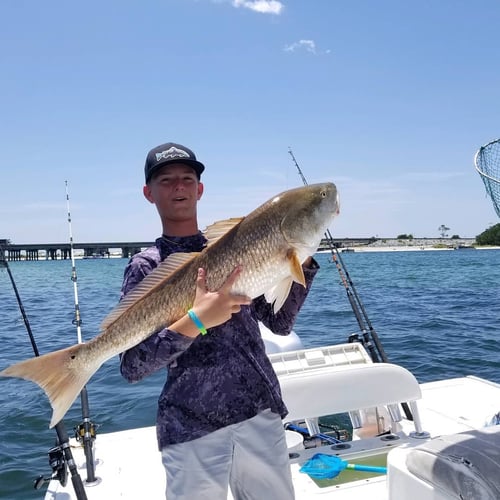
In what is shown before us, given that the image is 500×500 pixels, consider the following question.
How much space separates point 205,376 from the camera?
2512 millimetres

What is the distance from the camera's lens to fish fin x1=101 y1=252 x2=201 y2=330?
2475 millimetres

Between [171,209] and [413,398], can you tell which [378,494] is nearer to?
[413,398]

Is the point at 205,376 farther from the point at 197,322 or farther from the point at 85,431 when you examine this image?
the point at 85,431

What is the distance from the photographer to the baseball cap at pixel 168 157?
2.65m

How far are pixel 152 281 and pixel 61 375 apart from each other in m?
0.62

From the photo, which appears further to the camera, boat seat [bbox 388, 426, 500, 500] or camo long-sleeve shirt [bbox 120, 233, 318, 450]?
camo long-sleeve shirt [bbox 120, 233, 318, 450]

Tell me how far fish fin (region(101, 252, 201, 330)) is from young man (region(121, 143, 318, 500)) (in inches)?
5.3

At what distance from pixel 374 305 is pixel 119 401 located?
14.9 meters

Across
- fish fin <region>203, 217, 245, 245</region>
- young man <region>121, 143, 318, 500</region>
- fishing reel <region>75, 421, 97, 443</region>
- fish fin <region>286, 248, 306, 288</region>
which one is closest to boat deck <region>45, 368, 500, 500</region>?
fishing reel <region>75, 421, 97, 443</region>

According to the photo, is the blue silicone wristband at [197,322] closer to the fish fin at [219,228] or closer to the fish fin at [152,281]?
the fish fin at [152,281]

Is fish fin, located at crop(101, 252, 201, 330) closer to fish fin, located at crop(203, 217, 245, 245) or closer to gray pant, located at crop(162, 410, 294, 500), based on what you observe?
fish fin, located at crop(203, 217, 245, 245)

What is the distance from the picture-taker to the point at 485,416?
5383mm

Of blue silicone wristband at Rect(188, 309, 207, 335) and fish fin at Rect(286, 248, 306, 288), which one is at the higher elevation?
fish fin at Rect(286, 248, 306, 288)

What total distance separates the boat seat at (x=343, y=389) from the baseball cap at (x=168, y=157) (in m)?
2.20
